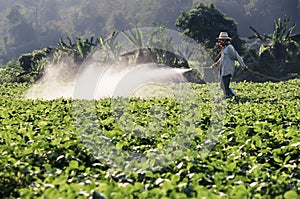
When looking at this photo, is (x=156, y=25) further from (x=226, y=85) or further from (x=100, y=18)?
(x=100, y=18)

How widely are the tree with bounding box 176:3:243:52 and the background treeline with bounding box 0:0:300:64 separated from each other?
1458 inches

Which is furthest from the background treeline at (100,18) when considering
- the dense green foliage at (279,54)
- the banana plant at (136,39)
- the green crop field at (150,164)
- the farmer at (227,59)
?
the green crop field at (150,164)

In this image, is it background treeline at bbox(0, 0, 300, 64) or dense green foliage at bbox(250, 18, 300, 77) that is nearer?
dense green foliage at bbox(250, 18, 300, 77)

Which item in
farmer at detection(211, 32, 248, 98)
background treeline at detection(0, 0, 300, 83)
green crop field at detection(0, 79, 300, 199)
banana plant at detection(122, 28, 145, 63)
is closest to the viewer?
green crop field at detection(0, 79, 300, 199)

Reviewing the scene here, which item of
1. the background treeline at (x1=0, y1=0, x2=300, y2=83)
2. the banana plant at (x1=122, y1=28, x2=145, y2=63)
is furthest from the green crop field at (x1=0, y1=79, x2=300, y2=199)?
the banana plant at (x1=122, y1=28, x2=145, y2=63)

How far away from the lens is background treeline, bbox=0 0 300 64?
231 ft

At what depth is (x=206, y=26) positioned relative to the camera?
31.1m

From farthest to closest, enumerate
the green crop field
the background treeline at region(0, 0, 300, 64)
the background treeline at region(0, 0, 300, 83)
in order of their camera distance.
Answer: the background treeline at region(0, 0, 300, 64) < the background treeline at region(0, 0, 300, 83) < the green crop field

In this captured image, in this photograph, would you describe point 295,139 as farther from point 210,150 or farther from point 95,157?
point 95,157

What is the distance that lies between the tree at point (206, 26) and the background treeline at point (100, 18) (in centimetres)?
3703

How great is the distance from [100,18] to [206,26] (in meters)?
67.9

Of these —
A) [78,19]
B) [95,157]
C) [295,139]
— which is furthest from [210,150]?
[78,19]

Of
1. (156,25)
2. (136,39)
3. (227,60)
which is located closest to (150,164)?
(227,60)

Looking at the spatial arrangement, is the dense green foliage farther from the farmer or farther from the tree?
the farmer
